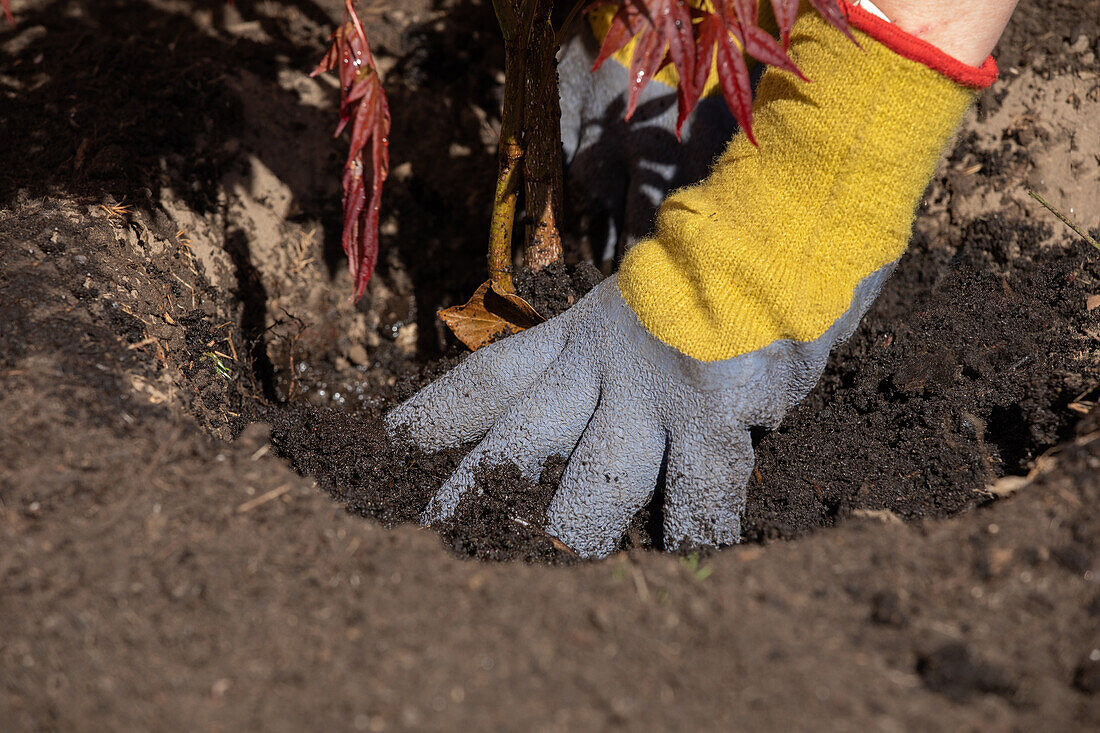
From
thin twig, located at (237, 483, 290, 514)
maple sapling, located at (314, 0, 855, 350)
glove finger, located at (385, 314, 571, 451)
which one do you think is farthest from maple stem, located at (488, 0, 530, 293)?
thin twig, located at (237, 483, 290, 514)

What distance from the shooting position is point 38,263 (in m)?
1.54

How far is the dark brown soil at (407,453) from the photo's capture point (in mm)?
987

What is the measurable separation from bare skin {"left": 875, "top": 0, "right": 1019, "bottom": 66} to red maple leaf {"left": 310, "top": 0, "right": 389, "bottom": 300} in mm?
1030

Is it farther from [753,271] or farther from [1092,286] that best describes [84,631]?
[1092,286]

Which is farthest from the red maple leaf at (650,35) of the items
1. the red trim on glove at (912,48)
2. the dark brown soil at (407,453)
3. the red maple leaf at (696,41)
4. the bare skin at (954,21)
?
the dark brown soil at (407,453)

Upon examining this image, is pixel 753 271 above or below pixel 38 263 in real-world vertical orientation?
above

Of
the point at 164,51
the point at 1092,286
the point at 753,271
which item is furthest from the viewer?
the point at 164,51

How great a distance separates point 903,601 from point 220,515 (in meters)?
1.13

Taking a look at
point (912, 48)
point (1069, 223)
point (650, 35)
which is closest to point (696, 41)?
point (650, 35)

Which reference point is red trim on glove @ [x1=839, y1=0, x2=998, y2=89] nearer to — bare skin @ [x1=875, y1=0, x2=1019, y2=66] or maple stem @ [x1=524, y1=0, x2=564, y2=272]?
bare skin @ [x1=875, y1=0, x2=1019, y2=66]

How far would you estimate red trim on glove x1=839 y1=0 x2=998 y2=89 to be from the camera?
1321 mm

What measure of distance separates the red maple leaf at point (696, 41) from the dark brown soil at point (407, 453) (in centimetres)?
79

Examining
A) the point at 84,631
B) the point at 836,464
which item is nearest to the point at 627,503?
the point at 836,464

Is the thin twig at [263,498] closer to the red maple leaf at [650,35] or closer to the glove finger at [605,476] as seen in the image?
the glove finger at [605,476]
